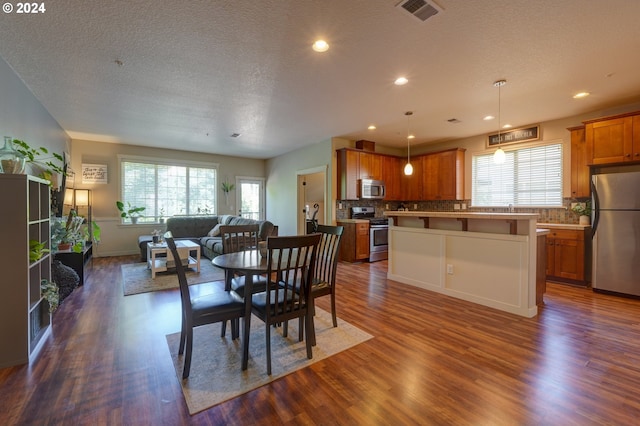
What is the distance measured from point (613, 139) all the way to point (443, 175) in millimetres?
2714

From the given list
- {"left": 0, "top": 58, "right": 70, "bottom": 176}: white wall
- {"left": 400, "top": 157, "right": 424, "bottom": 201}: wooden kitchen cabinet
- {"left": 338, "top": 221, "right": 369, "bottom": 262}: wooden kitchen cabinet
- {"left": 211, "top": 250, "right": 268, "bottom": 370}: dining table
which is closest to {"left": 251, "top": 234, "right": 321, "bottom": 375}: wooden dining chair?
{"left": 211, "top": 250, "right": 268, "bottom": 370}: dining table

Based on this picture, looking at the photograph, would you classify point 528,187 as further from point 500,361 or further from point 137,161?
point 137,161

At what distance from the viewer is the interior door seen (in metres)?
8.43

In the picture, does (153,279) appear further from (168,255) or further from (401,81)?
(401,81)

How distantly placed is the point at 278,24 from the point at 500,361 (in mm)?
3208

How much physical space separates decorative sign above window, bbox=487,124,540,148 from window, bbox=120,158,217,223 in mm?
6914

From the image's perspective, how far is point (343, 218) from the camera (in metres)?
6.41

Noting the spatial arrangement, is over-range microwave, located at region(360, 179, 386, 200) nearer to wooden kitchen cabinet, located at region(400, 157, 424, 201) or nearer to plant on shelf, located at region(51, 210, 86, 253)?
wooden kitchen cabinet, located at region(400, 157, 424, 201)

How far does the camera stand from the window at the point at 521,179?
4.91 m

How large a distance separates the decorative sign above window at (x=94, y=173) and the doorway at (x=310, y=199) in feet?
14.9

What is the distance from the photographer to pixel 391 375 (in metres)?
2.03

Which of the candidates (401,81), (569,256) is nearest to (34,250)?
(401,81)

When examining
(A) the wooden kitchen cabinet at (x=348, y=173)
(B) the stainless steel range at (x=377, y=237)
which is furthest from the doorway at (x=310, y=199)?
(B) the stainless steel range at (x=377, y=237)

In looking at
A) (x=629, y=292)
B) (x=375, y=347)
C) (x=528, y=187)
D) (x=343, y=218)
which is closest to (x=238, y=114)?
(x=343, y=218)
